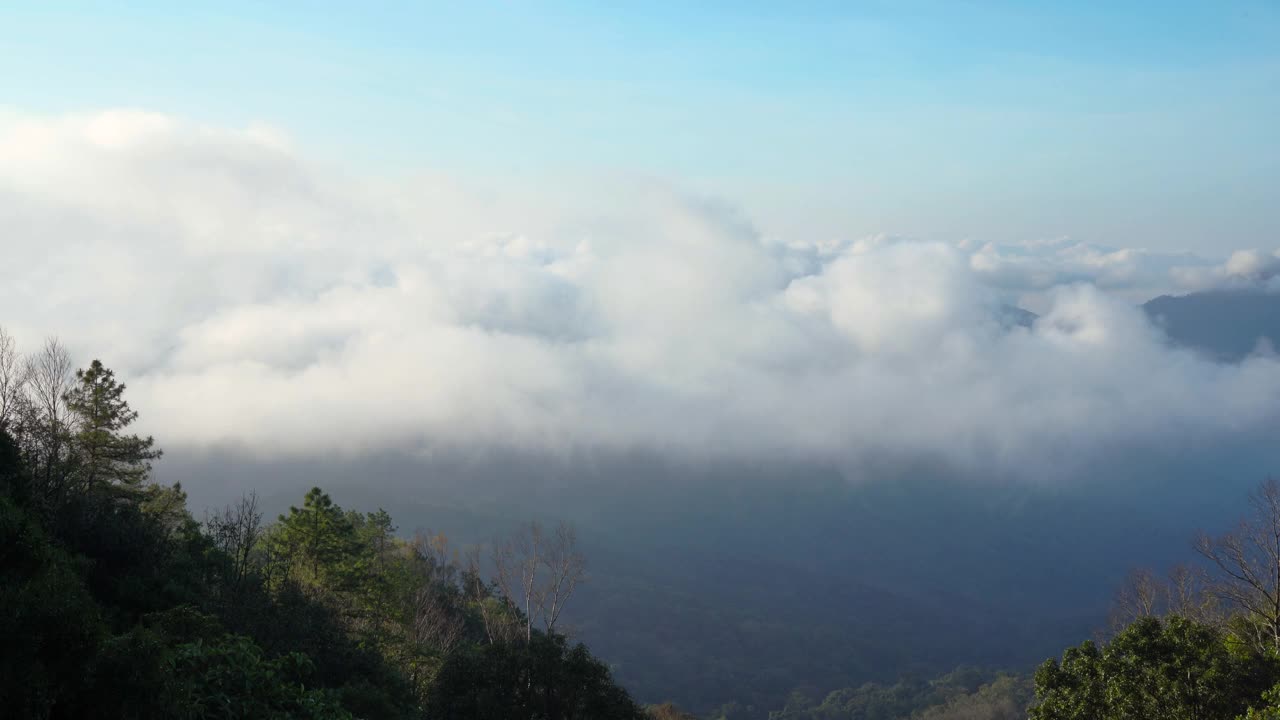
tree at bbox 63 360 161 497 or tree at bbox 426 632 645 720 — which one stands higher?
tree at bbox 63 360 161 497

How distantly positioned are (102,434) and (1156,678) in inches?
2136

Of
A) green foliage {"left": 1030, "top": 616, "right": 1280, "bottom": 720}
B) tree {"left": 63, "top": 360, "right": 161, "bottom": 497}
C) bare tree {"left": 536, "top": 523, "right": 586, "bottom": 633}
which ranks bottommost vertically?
green foliage {"left": 1030, "top": 616, "right": 1280, "bottom": 720}

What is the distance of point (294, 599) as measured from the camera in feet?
125

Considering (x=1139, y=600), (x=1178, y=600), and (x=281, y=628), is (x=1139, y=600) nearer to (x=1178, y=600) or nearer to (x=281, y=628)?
(x=1178, y=600)

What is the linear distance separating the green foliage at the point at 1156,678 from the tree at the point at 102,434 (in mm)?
48932

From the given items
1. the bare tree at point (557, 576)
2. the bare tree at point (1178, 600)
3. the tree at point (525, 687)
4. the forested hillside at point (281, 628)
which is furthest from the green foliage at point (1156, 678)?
the bare tree at point (1178, 600)

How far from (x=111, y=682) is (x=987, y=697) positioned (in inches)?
7633

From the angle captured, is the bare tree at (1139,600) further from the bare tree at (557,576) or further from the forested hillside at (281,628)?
the bare tree at (557,576)

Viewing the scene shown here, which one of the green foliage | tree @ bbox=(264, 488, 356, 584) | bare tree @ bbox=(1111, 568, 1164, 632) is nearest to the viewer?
the green foliage

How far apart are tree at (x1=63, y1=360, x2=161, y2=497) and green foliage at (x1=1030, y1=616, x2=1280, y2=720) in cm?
4893

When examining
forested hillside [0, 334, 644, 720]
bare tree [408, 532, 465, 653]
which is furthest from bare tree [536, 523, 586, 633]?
bare tree [408, 532, 465, 653]

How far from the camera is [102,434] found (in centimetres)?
4925

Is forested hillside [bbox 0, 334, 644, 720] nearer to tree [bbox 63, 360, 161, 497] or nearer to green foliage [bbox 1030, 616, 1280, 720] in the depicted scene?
tree [bbox 63, 360, 161, 497]

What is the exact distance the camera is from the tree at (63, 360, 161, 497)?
48344 mm
